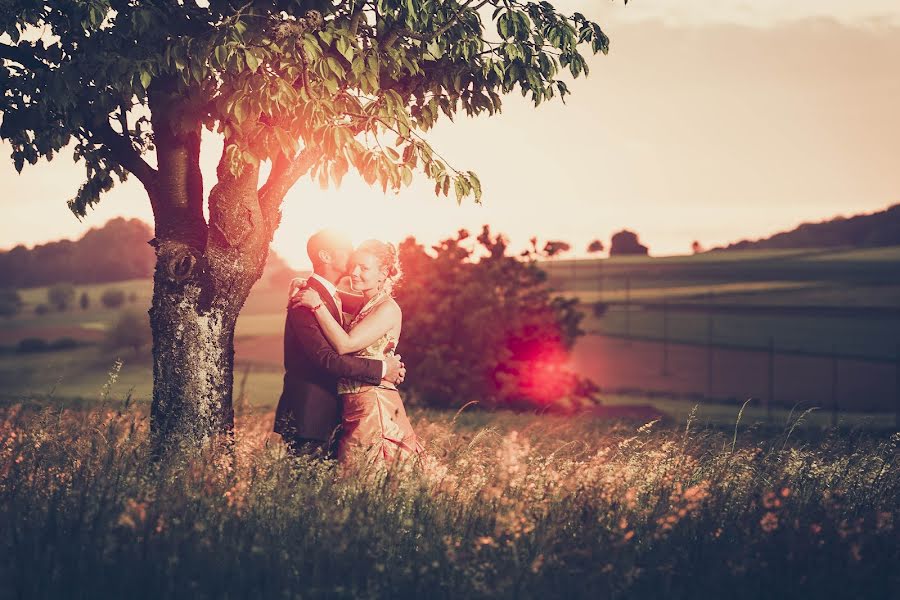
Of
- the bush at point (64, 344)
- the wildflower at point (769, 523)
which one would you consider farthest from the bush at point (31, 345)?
the wildflower at point (769, 523)

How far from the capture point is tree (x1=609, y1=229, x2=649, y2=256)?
121812 millimetres

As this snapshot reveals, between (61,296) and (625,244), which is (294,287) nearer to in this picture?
(61,296)

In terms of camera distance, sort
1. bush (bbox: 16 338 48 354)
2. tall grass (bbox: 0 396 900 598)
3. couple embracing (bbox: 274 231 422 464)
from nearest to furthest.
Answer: tall grass (bbox: 0 396 900 598) → couple embracing (bbox: 274 231 422 464) → bush (bbox: 16 338 48 354)

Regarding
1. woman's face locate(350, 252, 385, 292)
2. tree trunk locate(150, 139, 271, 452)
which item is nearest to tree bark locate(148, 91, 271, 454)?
tree trunk locate(150, 139, 271, 452)

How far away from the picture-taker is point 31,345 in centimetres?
4916

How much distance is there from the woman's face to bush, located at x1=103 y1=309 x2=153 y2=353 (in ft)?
128

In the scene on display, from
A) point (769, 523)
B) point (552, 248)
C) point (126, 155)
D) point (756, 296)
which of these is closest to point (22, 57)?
point (126, 155)

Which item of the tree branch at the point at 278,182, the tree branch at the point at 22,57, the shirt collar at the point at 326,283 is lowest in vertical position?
the shirt collar at the point at 326,283

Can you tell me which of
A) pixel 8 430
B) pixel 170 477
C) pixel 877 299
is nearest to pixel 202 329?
pixel 8 430

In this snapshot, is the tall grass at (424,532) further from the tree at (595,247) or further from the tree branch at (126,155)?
the tree at (595,247)

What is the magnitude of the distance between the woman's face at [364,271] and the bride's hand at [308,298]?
336 mm

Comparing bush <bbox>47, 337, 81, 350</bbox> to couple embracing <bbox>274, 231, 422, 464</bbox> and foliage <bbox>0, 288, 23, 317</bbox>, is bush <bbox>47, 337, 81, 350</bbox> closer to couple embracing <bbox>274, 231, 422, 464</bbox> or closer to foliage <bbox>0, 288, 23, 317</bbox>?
foliage <bbox>0, 288, 23, 317</bbox>

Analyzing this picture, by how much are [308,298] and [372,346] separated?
2.23ft

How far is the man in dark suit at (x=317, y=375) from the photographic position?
756 cm
